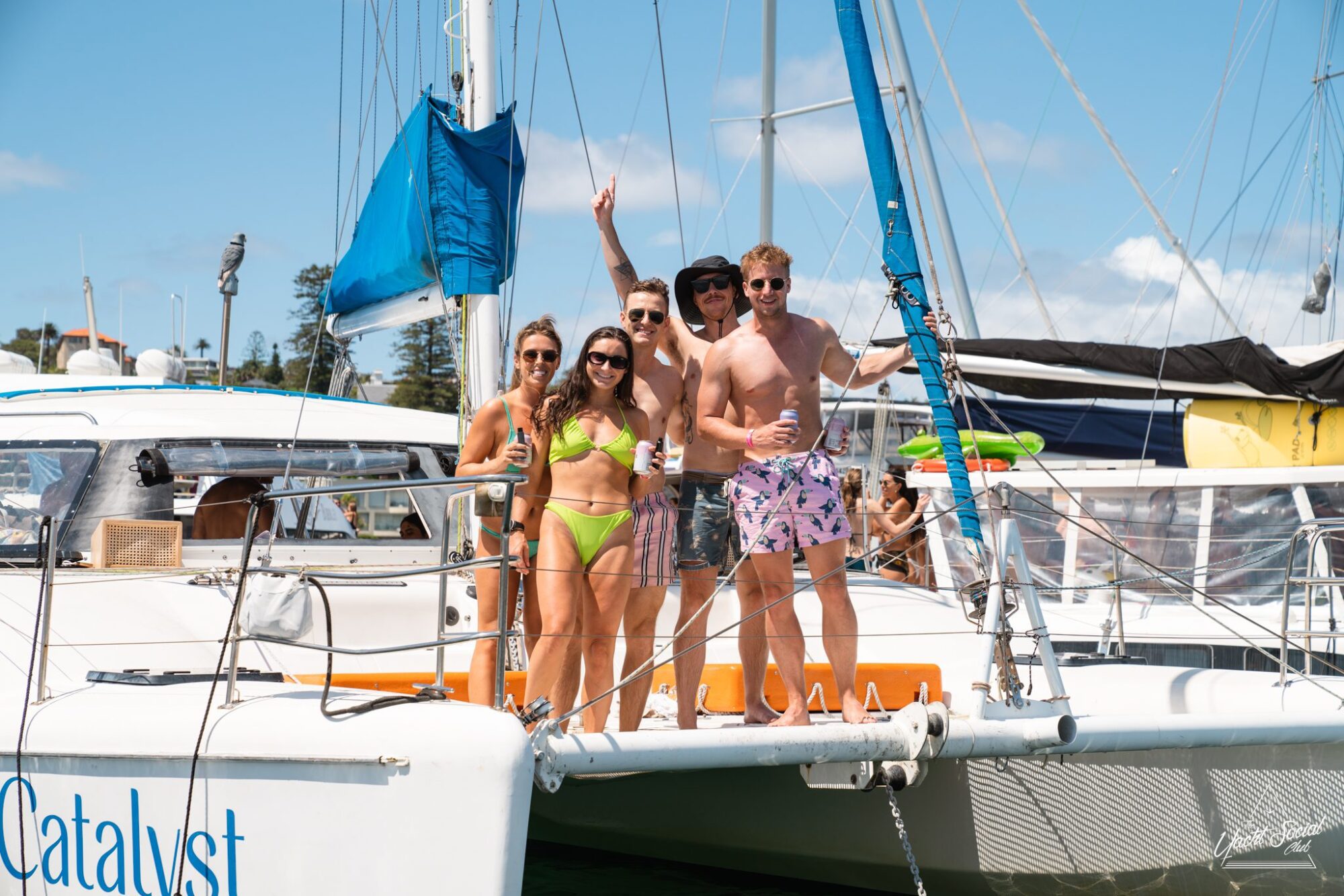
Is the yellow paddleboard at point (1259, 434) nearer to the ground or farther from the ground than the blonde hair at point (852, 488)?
farther from the ground

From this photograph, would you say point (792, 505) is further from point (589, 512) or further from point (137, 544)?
point (137, 544)

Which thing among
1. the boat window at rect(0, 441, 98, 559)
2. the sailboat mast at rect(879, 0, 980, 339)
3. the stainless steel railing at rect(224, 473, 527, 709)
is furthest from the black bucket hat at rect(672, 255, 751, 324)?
the sailboat mast at rect(879, 0, 980, 339)

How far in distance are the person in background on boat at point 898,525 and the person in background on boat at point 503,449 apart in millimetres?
5002

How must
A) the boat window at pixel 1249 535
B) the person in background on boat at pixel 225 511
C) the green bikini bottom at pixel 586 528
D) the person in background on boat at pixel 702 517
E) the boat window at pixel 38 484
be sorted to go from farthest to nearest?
the boat window at pixel 1249 535
the person in background on boat at pixel 225 511
the boat window at pixel 38 484
the person in background on boat at pixel 702 517
the green bikini bottom at pixel 586 528

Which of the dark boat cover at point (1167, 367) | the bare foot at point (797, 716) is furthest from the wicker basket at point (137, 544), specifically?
the dark boat cover at point (1167, 367)

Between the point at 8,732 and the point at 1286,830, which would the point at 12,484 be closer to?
the point at 8,732

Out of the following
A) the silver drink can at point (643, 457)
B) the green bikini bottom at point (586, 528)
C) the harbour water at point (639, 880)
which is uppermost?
the silver drink can at point (643, 457)

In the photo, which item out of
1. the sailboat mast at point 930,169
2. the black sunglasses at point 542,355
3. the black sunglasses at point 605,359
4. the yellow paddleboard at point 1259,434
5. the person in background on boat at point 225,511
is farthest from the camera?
the sailboat mast at point 930,169

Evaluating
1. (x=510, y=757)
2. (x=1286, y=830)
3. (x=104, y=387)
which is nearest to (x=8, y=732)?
(x=510, y=757)

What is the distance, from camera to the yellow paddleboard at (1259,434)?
9.33m

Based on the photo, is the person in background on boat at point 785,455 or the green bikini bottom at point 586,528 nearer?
the green bikini bottom at point 586,528

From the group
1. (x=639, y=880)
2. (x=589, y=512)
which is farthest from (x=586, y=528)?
(x=639, y=880)

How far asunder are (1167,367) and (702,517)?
5.76 meters

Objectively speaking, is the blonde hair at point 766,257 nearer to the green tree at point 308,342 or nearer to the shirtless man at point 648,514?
the shirtless man at point 648,514
